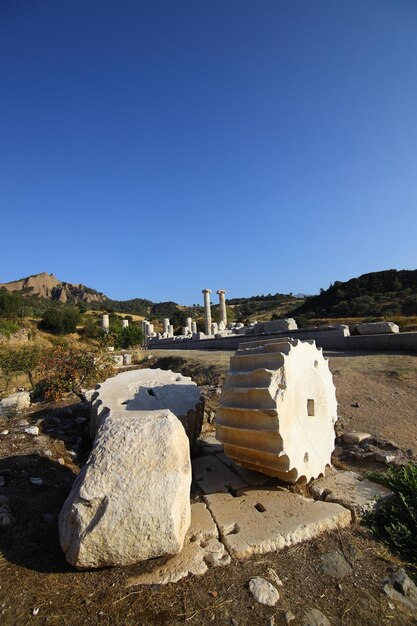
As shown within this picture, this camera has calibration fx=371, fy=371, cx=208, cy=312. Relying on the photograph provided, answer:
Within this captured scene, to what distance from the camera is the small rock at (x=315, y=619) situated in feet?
6.89

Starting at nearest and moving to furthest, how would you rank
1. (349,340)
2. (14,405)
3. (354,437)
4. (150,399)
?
(150,399) < (354,437) < (14,405) < (349,340)

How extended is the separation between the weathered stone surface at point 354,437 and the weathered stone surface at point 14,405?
5.79m

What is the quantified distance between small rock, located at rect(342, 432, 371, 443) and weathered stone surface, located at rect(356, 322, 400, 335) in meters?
7.31

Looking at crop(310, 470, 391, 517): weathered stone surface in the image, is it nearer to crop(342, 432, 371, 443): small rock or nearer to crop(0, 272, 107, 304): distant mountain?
crop(342, 432, 371, 443): small rock

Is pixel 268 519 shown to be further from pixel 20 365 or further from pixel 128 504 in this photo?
pixel 20 365

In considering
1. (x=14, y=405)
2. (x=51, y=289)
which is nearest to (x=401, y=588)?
(x=14, y=405)

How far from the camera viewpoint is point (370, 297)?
37.1 m

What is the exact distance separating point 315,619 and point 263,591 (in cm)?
32

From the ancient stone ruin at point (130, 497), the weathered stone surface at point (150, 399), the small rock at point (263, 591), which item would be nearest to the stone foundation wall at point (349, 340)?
the weathered stone surface at point (150, 399)

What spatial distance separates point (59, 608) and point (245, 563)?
1.19m

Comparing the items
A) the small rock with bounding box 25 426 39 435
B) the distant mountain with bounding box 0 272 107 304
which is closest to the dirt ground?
the small rock with bounding box 25 426 39 435

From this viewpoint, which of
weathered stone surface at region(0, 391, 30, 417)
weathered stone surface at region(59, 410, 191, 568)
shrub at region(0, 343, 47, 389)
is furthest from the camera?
shrub at region(0, 343, 47, 389)

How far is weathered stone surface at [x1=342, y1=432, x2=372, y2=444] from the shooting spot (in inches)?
197

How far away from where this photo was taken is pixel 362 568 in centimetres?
260
